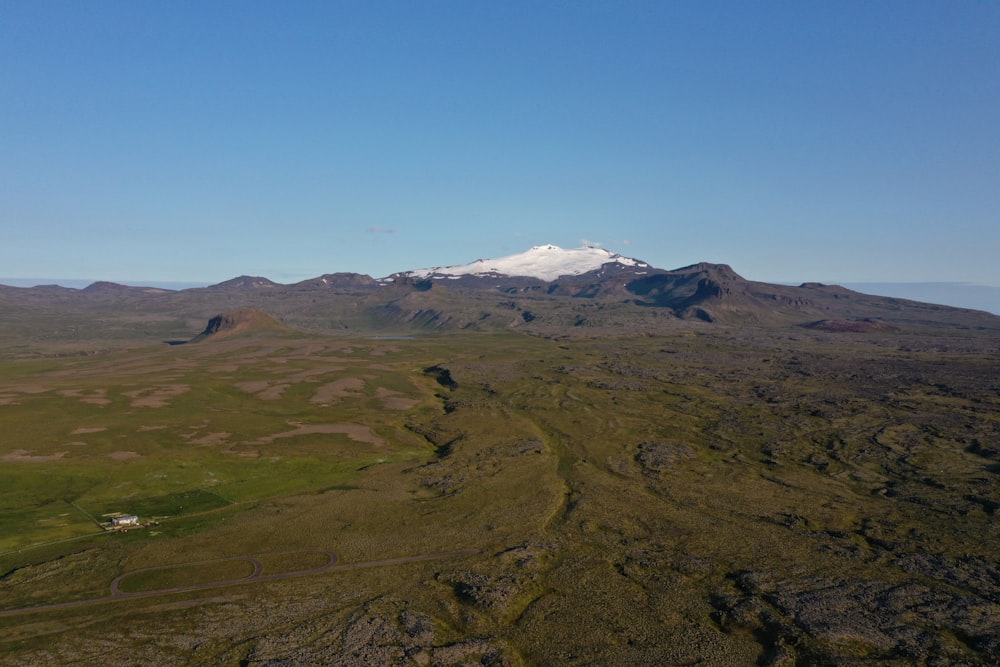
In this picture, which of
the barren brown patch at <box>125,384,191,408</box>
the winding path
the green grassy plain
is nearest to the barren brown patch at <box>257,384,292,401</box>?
the green grassy plain

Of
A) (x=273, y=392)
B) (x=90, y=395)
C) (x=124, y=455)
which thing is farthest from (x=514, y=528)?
(x=90, y=395)

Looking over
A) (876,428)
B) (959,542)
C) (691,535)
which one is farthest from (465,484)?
(876,428)

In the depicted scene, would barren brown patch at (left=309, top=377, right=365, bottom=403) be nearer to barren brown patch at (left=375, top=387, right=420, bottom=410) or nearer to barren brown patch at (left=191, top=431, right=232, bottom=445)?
barren brown patch at (left=375, top=387, right=420, bottom=410)

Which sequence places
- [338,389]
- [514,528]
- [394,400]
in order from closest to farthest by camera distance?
[514,528] → [394,400] → [338,389]

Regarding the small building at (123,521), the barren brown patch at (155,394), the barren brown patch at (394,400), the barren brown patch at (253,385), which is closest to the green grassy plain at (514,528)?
the barren brown patch at (155,394)

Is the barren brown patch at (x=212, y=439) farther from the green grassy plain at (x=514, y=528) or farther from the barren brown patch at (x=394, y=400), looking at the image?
the barren brown patch at (x=394, y=400)

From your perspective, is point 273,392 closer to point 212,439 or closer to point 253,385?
point 253,385
